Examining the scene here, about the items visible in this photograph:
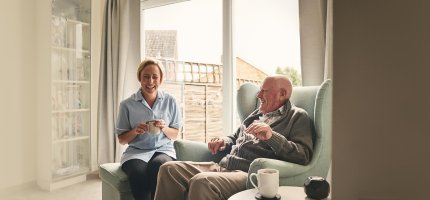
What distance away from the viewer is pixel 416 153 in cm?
37

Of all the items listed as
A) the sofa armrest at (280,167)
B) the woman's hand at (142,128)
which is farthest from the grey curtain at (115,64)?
the sofa armrest at (280,167)

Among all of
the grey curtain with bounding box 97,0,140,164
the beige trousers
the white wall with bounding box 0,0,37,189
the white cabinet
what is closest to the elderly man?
the beige trousers

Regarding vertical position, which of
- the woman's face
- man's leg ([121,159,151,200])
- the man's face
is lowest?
man's leg ([121,159,151,200])

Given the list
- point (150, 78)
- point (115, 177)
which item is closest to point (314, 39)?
point (150, 78)

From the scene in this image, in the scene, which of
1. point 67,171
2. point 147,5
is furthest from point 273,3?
point 67,171

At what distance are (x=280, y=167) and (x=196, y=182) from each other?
0.42m

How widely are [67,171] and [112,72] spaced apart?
44.6 inches

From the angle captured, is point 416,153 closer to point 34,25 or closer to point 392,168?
point 392,168

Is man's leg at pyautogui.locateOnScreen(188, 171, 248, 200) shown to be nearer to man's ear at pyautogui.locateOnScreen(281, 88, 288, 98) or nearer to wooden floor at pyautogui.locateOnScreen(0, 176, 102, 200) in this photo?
man's ear at pyautogui.locateOnScreen(281, 88, 288, 98)

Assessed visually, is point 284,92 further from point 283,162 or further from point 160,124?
point 160,124

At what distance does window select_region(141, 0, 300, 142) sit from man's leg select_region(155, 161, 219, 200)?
1092 millimetres

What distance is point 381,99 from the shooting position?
386mm

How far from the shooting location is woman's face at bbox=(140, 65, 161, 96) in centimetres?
232

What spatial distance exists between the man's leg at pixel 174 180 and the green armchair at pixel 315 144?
252 mm
